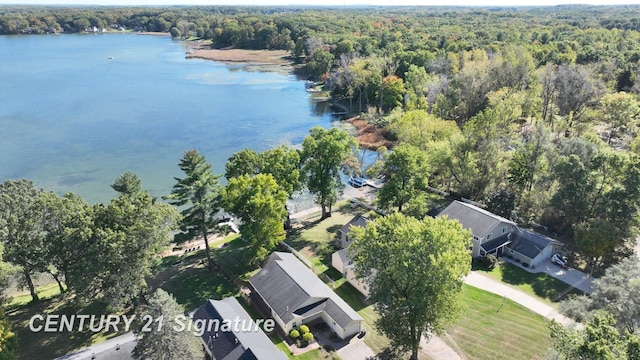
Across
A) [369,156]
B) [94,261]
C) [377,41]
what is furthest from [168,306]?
[377,41]

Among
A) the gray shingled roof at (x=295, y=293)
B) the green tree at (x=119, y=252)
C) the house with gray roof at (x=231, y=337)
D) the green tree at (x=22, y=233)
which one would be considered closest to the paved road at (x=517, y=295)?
the gray shingled roof at (x=295, y=293)

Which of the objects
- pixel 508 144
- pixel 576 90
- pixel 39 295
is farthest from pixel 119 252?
pixel 576 90

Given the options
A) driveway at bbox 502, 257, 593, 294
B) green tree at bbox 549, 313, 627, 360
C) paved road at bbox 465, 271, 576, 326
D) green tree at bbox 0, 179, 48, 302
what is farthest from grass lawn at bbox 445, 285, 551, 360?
green tree at bbox 0, 179, 48, 302

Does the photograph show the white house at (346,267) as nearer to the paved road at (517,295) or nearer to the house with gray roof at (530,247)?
the paved road at (517,295)

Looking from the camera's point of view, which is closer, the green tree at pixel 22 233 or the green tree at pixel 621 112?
the green tree at pixel 22 233

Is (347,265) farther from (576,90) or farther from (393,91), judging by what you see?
(393,91)

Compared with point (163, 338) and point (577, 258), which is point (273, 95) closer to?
point (577, 258)
